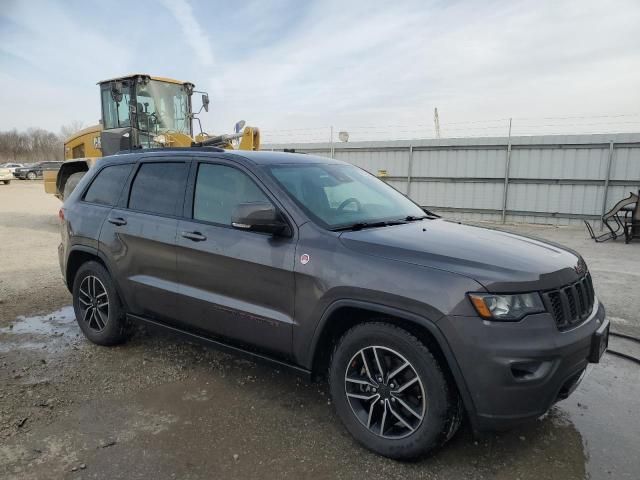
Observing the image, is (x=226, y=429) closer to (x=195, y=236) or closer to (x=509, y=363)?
(x=195, y=236)

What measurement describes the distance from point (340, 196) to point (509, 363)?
1.71 m

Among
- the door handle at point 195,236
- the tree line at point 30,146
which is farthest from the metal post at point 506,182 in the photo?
the tree line at point 30,146

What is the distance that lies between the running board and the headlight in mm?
1173

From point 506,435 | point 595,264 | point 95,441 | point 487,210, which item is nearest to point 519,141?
point 487,210

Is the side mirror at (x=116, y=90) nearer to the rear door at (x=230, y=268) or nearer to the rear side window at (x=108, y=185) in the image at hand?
the rear side window at (x=108, y=185)

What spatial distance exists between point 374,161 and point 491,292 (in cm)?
1551

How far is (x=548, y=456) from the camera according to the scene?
2832 mm

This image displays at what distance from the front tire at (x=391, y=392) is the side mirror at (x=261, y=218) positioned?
0.79m

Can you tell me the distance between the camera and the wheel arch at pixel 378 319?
2473mm

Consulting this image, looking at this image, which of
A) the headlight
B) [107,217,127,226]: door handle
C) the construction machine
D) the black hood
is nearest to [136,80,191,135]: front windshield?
the construction machine

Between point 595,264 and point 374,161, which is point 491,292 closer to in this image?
point 595,264

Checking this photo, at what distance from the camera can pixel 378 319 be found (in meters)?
2.78

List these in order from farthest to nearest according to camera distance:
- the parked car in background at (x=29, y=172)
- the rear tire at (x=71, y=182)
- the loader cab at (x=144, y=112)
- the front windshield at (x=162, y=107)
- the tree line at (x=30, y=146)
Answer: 1. the tree line at (x=30, y=146)
2. the parked car in background at (x=29, y=172)
3. the rear tire at (x=71, y=182)
4. the front windshield at (x=162, y=107)
5. the loader cab at (x=144, y=112)

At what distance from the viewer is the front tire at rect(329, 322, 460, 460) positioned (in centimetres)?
Result: 256
